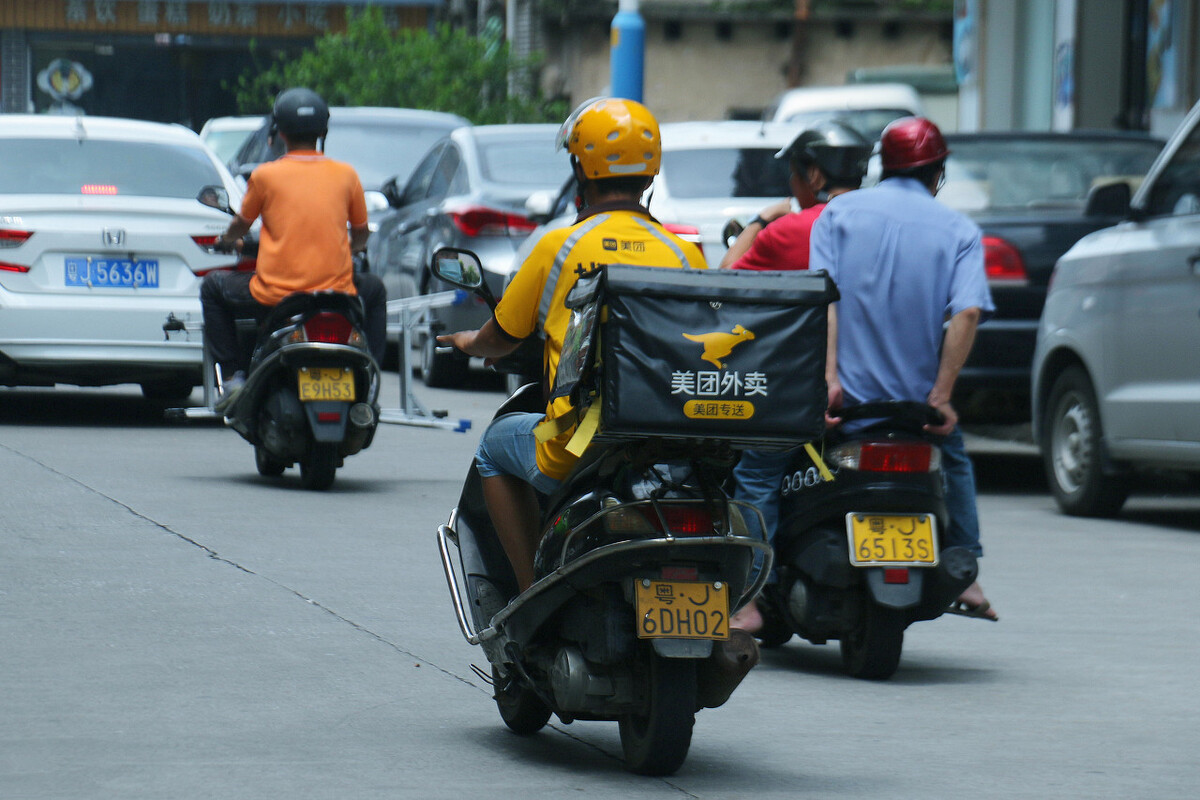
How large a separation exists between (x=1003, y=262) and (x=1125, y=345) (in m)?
1.10

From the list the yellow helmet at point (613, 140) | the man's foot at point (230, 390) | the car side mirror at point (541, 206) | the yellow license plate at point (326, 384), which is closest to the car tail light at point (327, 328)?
the yellow license plate at point (326, 384)

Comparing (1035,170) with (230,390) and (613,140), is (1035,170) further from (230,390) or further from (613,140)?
(613,140)

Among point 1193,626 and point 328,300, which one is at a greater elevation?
point 328,300

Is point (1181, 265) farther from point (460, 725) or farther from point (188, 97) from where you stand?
point (188, 97)

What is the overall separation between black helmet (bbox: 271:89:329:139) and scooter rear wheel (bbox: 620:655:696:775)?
5.68 metres

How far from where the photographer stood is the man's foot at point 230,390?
10.0m

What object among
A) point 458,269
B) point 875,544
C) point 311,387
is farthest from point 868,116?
point 458,269

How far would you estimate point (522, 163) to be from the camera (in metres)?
15.7

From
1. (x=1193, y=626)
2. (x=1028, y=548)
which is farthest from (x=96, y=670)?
(x=1028, y=548)

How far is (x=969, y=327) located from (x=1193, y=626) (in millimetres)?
1698

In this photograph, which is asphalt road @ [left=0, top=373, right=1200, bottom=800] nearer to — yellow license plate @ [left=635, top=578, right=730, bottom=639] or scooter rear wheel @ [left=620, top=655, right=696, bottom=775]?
scooter rear wheel @ [left=620, top=655, right=696, bottom=775]

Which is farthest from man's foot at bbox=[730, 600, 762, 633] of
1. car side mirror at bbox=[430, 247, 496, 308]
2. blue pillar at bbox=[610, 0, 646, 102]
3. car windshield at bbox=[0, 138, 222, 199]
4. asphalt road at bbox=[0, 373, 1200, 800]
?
blue pillar at bbox=[610, 0, 646, 102]

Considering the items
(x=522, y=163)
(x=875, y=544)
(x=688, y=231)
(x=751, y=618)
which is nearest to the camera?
(x=875, y=544)

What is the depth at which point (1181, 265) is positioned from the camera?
947cm
